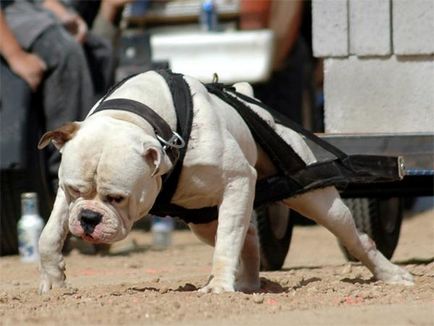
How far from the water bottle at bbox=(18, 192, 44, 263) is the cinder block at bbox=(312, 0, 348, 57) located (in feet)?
8.23

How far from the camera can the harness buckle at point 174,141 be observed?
7061 mm

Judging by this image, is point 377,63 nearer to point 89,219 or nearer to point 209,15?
point 89,219

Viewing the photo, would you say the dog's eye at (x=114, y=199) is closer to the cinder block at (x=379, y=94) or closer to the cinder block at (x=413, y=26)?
the cinder block at (x=379, y=94)

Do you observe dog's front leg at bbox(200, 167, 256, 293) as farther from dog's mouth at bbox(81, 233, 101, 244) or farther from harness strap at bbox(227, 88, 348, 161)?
harness strap at bbox(227, 88, 348, 161)

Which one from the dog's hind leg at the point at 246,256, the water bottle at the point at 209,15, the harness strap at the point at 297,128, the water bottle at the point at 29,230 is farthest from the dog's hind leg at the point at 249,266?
the water bottle at the point at 209,15

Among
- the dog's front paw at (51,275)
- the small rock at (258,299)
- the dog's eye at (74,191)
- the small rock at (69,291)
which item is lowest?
the small rock at (69,291)

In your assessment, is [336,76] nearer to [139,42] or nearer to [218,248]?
[218,248]

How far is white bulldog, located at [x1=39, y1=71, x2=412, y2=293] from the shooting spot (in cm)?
690

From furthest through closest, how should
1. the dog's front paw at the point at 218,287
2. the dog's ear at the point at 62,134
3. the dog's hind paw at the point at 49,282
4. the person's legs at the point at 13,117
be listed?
1. the person's legs at the point at 13,117
2. the dog's hind paw at the point at 49,282
3. the dog's front paw at the point at 218,287
4. the dog's ear at the point at 62,134

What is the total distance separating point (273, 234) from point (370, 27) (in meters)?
1.35

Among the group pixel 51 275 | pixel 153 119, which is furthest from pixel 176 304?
pixel 51 275

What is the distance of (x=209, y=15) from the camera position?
15.1 m

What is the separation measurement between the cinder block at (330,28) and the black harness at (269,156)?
4.26ft

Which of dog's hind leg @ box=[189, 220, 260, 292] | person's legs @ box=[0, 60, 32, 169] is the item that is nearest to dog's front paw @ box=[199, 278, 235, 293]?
dog's hind leg @ box=[189, 220, 260, 292]
